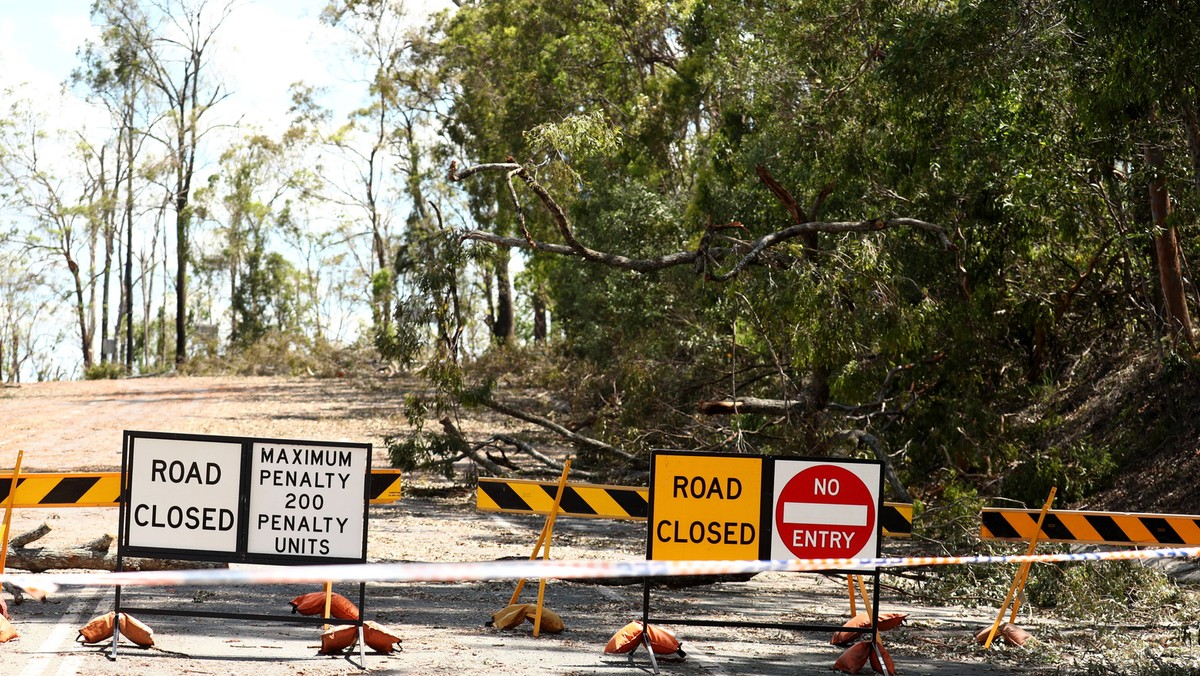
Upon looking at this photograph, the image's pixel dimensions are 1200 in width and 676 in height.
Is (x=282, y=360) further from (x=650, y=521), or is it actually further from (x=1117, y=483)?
(x=650, y=521)

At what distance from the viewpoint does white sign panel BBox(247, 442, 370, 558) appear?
7.85 m

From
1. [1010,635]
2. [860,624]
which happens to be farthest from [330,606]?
[1010,635]

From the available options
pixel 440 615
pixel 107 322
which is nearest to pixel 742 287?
pixel 440 615

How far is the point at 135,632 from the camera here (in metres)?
7.65

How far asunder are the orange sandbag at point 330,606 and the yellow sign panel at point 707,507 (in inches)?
85.8

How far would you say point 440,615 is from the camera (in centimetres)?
942

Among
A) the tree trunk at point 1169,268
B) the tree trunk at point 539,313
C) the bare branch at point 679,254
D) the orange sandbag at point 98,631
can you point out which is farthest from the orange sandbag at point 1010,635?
the tree trunk at point 539,313

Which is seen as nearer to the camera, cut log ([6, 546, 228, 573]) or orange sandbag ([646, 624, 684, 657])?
orange sandbag ([646, 624, 684, 657])

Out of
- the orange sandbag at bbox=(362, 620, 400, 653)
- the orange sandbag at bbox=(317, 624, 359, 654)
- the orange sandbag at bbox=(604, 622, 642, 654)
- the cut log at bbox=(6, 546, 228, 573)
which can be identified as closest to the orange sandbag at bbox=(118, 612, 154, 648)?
the orange sandbag at bbox=(317, 624, 359, 654)

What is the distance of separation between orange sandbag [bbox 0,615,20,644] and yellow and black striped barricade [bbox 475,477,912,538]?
3.13 meters

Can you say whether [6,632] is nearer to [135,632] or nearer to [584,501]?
[135,632]

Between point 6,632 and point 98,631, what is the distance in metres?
0.59

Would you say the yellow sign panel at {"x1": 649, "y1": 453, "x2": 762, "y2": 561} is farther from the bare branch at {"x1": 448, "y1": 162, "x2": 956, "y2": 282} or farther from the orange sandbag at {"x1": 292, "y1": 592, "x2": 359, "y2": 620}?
the bare branch at {"x1": 448, "y1": 162, "x2": 956, "y2": 282}

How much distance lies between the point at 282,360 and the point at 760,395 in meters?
37.2
